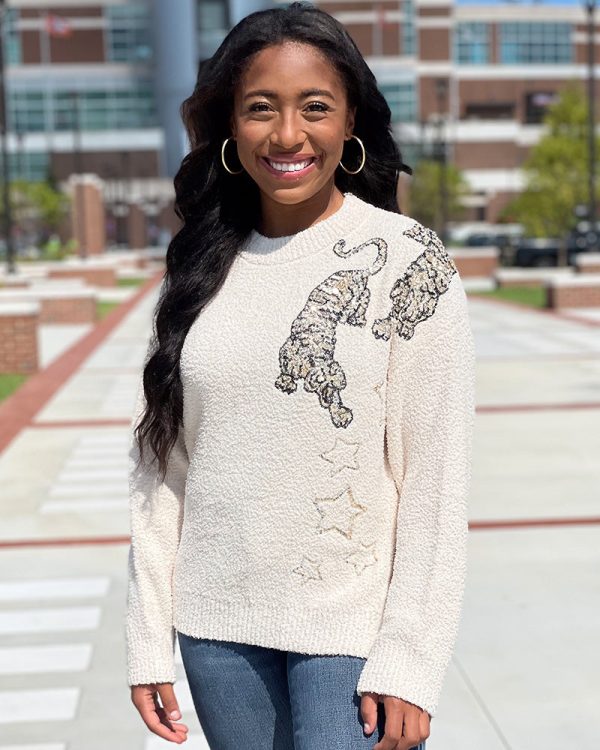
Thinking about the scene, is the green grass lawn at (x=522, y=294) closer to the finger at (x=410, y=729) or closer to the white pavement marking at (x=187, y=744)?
the white pavement marking at (x=187, y=744)

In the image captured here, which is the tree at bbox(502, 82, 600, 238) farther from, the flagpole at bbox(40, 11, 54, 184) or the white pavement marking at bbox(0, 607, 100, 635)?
the flagpole at bbox(40, 11, 54, 184)

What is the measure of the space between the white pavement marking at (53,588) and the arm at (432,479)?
4.54 m

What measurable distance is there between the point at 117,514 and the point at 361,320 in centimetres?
636

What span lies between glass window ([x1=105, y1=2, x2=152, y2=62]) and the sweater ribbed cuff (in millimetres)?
91561

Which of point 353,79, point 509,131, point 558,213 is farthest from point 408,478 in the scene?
point 509,131

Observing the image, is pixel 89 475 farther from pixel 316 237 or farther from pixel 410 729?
pixel 410 729

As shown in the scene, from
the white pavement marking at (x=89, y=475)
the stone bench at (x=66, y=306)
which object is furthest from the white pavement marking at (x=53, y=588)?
the stone bench at (x=66, y=306)

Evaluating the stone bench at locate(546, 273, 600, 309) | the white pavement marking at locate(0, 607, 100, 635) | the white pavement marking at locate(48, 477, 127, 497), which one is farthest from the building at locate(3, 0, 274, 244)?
the white pavement marking at locate(0, 607, 100, 635)

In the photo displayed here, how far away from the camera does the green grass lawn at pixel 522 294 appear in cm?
2969

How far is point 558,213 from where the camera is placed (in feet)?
145

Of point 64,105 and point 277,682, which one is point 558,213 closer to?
point 277,682

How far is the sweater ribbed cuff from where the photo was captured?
2.16 m

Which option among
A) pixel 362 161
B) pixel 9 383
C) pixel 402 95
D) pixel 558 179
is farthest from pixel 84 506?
pixel 402 95

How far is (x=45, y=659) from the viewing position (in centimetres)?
562
